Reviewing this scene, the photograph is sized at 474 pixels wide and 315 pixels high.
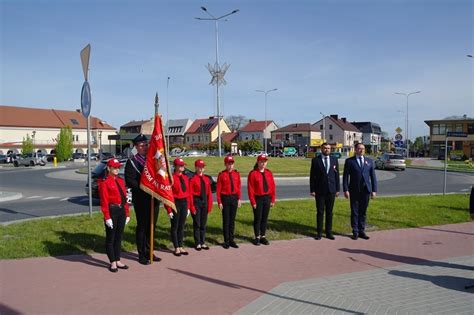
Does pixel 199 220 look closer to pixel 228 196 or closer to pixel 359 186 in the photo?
pixel 228 196

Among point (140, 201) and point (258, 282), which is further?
point (140, 201)

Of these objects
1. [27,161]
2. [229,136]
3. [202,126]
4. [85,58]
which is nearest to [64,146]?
[27,161]

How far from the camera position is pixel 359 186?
8.19m

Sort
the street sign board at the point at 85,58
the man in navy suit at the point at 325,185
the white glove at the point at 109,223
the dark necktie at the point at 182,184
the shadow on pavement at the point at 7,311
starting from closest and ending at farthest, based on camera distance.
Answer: the shadow on pavement at the point at 7,311 → the white glove at the point at 109,223 → the dark necktie at the point at 182,184 → the man in navy suit at the point at 325,185 → the street sign board at the point at 85,58

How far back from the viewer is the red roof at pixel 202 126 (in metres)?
107

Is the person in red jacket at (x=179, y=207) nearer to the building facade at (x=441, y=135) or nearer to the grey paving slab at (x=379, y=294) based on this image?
the grey paving slab at (x=379, y=294)

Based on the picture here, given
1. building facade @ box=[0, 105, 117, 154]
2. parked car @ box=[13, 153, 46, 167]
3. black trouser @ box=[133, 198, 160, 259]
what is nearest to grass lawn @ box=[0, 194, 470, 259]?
black trouser @ box=[133, 198, 160, 259]

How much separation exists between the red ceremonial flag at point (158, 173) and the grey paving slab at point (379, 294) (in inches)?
89.1

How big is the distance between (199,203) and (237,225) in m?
1.92

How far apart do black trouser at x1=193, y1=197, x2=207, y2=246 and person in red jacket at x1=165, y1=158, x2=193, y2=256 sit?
0.63 ft

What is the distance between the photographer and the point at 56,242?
285 inches

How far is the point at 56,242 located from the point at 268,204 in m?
3.85

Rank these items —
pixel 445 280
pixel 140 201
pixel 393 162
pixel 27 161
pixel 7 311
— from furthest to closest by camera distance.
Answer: pixel 27 161 → pixel 393 162 → pixel 140 201 → pixel 445 280 → pixel 7 311

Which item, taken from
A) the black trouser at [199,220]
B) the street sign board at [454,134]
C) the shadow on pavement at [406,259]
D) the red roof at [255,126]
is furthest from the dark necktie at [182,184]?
the red roof at [255,126]
